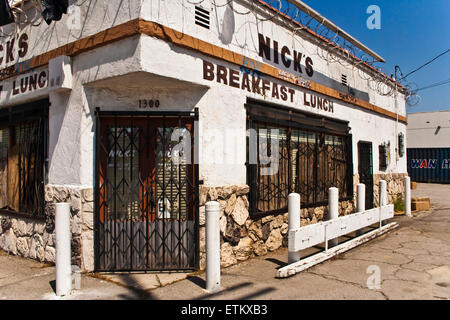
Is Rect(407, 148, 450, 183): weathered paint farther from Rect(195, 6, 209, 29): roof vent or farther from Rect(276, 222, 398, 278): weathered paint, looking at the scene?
Rect(195, 6, 209, 29): roof vent

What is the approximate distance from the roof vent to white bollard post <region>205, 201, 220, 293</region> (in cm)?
304

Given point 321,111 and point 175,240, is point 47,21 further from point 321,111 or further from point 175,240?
point 321,111

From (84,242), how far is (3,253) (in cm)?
285

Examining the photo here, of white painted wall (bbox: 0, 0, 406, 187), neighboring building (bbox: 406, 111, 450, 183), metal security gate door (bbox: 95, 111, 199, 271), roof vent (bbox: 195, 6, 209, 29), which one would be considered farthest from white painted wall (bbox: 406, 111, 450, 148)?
metal security gate door (bbox: 95, 111, 199, 271)

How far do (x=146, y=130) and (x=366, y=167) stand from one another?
26.8ft

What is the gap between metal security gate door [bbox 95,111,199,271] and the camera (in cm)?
570

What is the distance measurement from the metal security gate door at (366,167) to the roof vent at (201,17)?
700cm

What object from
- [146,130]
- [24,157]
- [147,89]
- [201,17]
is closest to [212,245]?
[146,130]

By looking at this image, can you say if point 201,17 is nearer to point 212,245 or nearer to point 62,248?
point 212,245

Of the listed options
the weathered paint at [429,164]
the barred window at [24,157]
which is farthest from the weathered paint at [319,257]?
the weathered paint at [429,164]

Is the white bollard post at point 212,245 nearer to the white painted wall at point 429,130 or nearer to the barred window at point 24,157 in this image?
the barred window at point 24,157

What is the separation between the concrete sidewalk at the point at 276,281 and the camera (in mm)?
4668
